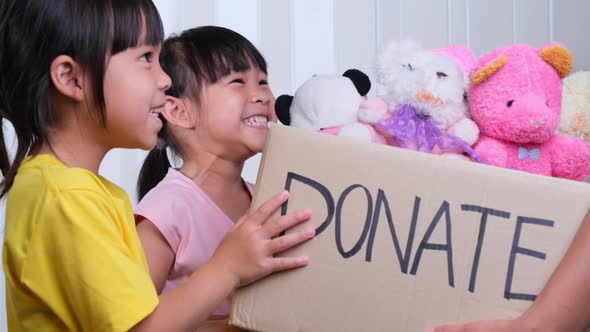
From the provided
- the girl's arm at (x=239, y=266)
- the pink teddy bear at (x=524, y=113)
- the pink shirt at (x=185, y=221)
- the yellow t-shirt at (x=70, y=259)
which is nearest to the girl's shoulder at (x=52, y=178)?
the yellow t-shirt at (x=70, y=259)

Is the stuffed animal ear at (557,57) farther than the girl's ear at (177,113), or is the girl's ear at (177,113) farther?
the girl's ear at (177,113)

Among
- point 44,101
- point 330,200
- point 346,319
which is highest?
point 44,101

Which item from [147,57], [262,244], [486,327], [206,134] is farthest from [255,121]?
[486,327]

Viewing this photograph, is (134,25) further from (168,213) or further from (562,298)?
(562,298)

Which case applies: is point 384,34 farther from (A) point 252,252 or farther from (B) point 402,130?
(A) point 252,252

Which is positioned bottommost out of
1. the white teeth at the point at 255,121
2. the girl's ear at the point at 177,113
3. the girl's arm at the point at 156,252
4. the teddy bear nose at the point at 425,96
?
the girl's arm at the point at 156,252

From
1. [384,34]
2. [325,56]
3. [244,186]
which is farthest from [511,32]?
[244,186]

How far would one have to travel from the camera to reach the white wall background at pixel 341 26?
5.45 ft

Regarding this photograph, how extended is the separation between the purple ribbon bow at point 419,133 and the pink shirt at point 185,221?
1.13 feet

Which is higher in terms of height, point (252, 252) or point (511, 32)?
point (511, 32)

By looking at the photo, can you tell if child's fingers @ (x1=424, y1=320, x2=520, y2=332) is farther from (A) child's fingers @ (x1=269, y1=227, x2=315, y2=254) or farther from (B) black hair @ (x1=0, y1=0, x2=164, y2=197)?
(B) black hair @ (x1=0, y1=0, x2=164, y2=197)

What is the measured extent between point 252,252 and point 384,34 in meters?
1.04

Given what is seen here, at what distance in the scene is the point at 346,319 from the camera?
0.86 metres

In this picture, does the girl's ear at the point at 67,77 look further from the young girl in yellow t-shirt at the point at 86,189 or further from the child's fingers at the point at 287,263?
the child's fingers at the point at 287,263
